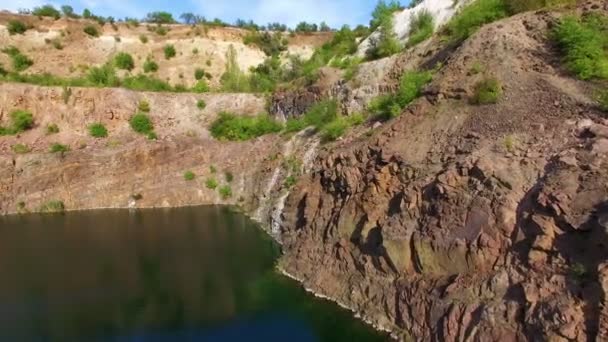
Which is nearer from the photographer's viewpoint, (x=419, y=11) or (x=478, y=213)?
(x=478, y=213)

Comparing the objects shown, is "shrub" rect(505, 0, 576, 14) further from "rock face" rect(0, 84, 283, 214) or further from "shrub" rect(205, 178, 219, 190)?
"shrub" rect(205, 178, 219, 190)

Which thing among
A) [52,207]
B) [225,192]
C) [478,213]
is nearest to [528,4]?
[478,213]

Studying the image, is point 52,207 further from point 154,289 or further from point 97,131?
point 154,289

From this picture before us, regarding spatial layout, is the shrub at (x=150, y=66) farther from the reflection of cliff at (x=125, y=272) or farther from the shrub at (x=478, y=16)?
the shrub at (x=478, y=16)

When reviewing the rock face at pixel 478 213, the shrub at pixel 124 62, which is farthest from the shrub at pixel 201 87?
the rock face at pixel 478 213

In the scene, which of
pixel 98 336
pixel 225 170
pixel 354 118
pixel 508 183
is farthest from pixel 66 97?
pixel 508 183

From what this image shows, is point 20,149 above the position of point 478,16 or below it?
below
